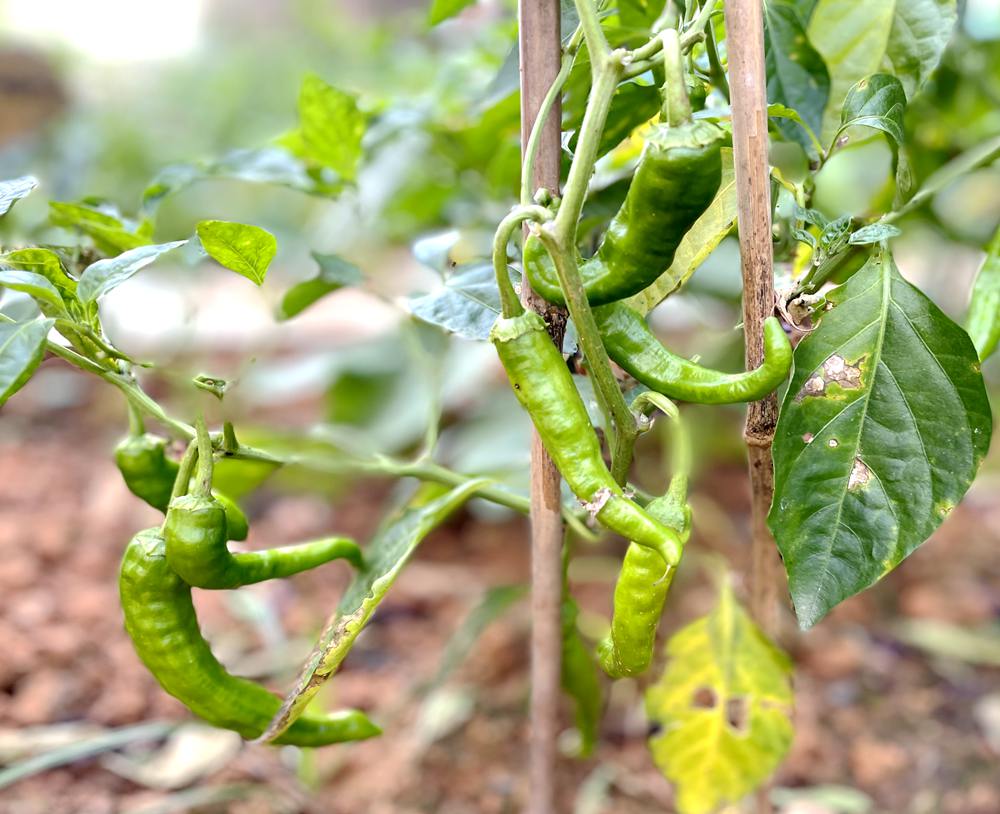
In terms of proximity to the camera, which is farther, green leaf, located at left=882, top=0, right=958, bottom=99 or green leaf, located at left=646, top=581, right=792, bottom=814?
green leaf, located at left=646, top=581, right=792, bottom=814

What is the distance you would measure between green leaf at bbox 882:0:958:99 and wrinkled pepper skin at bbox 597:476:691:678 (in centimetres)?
46

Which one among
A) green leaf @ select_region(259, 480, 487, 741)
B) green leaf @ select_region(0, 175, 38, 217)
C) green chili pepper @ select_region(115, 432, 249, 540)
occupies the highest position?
green leaf @ select_region(0, 175, 38, 217)

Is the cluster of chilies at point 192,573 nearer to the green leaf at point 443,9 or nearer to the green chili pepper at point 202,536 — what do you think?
the green chili pepper at point 202,536

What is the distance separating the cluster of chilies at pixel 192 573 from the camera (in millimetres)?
678

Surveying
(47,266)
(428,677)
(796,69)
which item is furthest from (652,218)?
(428,677)

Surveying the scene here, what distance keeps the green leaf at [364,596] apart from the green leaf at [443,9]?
48 cm

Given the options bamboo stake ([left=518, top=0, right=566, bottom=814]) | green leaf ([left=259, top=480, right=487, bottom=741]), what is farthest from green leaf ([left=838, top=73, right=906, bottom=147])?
green leaf ([left=259, top=480, right=487, bottom=741])

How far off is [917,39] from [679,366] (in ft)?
1.39

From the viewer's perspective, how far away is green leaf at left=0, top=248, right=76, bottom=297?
70 cm

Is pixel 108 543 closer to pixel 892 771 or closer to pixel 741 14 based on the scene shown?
pixel 892 771

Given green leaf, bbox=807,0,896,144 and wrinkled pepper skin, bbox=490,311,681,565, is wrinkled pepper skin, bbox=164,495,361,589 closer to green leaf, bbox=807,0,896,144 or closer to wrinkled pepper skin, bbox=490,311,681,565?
wrinkled pepper skin, bbox=490,311,681,565

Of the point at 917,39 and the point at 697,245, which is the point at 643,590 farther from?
the point at 917,39

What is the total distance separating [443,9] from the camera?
97cm

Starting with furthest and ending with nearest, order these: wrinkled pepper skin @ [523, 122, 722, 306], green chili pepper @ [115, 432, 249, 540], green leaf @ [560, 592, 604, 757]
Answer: green leaf @ [560, 592, 604, 757] < green chili pepper @ [115, 432, 249, 540] < wrinkled pepper skin @ [523, 122, 722, 306]
